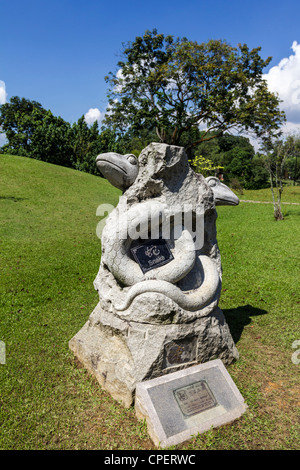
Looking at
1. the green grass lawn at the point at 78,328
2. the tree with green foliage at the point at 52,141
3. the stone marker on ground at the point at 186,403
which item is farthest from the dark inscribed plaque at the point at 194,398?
the tree with green foliage at the point at 52,141

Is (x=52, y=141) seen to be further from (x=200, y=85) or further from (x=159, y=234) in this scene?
(x=159, y=234)

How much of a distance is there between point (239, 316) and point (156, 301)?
316 cm

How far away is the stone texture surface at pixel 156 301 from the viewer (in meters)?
3.75

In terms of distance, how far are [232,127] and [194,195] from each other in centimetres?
1597

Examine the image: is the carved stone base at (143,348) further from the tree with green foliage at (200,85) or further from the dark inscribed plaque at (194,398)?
the tree with green foliage at (200,85)

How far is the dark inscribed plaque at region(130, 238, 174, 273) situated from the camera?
4.09 m

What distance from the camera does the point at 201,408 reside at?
11.2ft

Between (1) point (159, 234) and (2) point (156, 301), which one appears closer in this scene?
(2) point (156, 301)

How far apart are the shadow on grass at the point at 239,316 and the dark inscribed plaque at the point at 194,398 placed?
1.89 metres

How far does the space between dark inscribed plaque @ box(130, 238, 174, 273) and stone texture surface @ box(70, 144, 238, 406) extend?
78mm

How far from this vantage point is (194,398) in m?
3.48

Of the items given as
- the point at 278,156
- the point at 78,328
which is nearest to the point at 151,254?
the point at 78,328

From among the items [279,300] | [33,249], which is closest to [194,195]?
[279,300]

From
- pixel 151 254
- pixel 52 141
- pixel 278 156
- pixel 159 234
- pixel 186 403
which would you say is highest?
pixel 52 141
